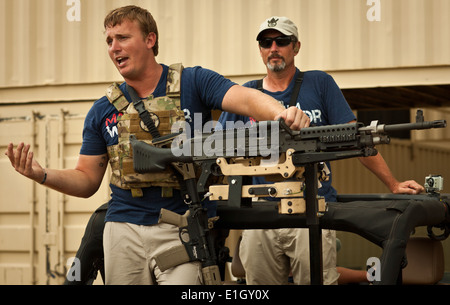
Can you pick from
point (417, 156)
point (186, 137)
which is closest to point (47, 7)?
point (186, 137)

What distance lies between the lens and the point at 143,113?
3.29 meters

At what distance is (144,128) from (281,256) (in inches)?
64.4

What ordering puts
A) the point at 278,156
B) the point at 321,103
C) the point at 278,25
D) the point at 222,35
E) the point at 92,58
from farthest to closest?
the point at 92,58
the point at 222,35
the point at 278,25
the point at 321,103
the point at 278,156

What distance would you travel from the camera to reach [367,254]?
1146 centimetres

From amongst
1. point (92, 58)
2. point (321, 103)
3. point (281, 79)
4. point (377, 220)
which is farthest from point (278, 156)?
point (92, 58)

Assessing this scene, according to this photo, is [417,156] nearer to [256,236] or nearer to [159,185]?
[256,236]

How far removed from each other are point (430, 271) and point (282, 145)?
211 cm

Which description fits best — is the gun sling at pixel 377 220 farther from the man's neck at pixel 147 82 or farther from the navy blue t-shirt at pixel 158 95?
the man's neck at pixel 147 82

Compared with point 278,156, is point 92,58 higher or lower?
higher

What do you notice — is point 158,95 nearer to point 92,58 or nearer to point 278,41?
point 278,41

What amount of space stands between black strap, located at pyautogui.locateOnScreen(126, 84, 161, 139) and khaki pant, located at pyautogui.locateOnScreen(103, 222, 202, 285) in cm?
48

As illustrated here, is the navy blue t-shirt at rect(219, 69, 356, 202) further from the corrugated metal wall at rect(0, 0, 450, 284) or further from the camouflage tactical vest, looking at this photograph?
the corrugated metal wall at rect(0, 0, 450, 284)

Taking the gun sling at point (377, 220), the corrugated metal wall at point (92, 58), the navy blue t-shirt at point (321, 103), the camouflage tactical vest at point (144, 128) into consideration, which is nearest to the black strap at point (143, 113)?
the camouflage tactical vest at point (144, 128)

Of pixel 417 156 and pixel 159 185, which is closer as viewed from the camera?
pixel 159 185
